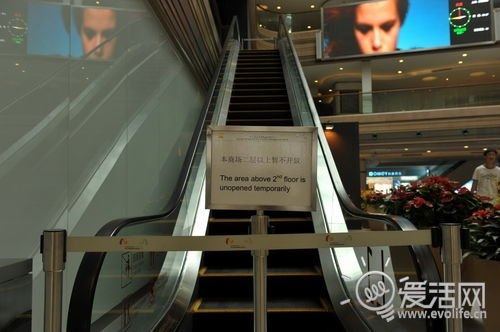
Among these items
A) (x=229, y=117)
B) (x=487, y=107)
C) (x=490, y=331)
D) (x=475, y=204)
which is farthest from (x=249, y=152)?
(x=487, y=107)

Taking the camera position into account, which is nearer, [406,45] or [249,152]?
[249,152]

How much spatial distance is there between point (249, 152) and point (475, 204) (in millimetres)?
2359

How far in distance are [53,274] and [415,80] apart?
2163cm

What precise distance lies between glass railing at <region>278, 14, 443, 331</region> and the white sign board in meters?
0.67

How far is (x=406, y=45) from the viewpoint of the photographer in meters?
17.0

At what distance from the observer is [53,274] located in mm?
1595

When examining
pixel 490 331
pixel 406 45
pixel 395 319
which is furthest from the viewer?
pixel 406 45

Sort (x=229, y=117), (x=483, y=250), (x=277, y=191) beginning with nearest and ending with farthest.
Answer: (x=277, y=191) < (x=483, y=250) < (x=229, y=117)

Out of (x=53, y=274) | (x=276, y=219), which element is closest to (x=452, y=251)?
(x=53, y=274)

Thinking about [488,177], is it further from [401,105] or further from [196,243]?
[401,105]

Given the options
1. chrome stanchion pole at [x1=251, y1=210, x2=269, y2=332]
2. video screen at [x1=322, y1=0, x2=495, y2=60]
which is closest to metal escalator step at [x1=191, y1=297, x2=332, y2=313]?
chrome stanchion pole at [x1=251, y1=210, x2=269, y2=332]

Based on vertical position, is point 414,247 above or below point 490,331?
above

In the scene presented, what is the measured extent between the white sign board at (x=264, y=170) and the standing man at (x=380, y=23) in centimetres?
1645

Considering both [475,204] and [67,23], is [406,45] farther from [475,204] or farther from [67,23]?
[67,23]
